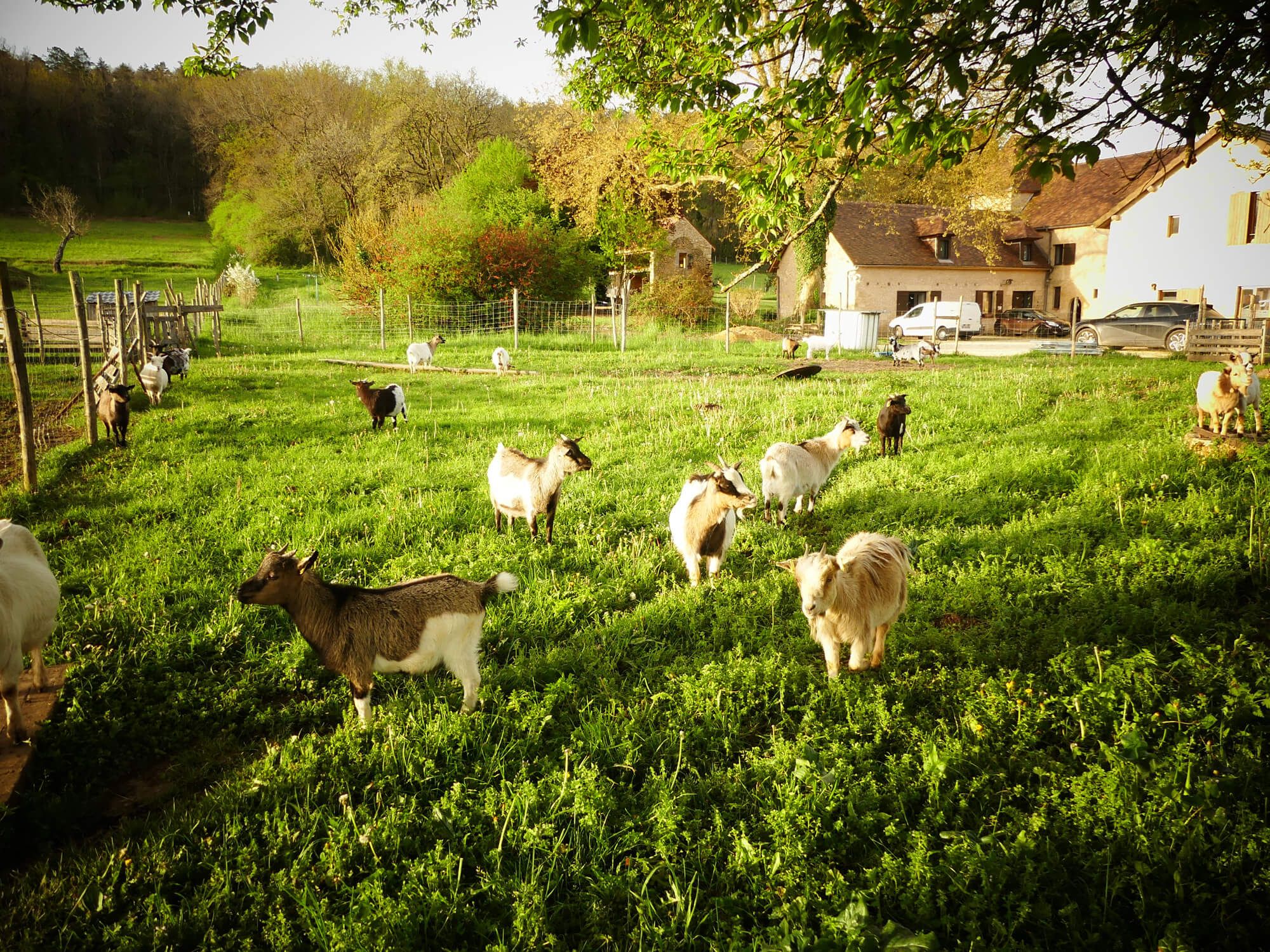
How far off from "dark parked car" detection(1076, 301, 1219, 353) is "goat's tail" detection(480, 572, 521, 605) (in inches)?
1100

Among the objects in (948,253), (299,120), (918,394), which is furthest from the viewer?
(299,120)

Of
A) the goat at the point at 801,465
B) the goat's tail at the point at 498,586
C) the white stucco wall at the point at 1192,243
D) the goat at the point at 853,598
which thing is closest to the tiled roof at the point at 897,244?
the white stucco wall at the point at 1192,243

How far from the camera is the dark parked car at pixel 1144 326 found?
25.4 m

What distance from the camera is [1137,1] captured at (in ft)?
13.8

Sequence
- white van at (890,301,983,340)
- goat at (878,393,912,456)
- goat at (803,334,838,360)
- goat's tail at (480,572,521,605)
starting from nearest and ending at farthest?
goat's tail at (480,572,521,605)
goat at (878,393,912,456)
goat at (803,334,838,360)
white van at (890,301,983,340)

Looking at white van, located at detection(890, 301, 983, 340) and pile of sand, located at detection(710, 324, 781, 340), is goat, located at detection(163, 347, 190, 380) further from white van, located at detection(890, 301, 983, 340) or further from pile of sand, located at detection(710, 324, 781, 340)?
white van, located at detection(890, 301, 983, 340)

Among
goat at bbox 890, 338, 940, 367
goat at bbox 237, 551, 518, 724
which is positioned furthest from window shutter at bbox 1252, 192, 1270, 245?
goat at bbox 237, 551, 518, 724

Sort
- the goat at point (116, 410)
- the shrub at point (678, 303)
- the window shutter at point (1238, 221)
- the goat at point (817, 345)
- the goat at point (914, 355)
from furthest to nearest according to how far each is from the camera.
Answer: the shrub at point (678, 303), the window shutter at point (1238, 221), the goat at point (817, 345), the goat at point (914, 355), the goat at point (116, 410)

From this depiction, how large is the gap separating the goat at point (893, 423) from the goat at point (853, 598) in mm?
5000

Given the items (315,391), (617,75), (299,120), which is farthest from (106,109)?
(617,75)

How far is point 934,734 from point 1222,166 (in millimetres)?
35917

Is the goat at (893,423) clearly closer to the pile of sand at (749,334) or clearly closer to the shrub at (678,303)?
the pile of sand at (749,334)

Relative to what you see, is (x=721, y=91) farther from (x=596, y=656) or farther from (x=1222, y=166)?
(x=1222, y=166)

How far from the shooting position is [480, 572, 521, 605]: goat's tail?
14.1 ft
